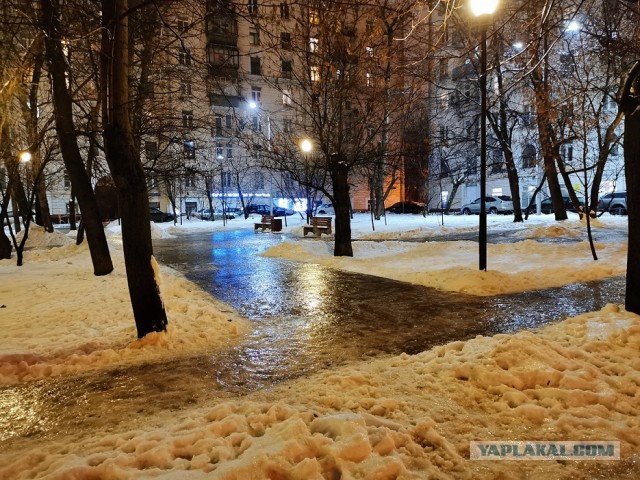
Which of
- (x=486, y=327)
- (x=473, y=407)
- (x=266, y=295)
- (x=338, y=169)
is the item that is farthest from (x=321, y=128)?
(x=473, y=407)

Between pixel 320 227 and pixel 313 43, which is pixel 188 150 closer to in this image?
pixel 313 43

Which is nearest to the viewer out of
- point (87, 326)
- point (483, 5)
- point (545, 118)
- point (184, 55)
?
point (87, 326)

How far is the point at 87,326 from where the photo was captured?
6406 millimetres

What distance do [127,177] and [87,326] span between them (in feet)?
8.22

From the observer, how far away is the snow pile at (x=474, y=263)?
9031 mm

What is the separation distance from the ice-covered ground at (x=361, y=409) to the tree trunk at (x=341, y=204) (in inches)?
300

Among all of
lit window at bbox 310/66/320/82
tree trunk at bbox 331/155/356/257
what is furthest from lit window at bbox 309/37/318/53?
tree trunk at bbox 331/155/356/257

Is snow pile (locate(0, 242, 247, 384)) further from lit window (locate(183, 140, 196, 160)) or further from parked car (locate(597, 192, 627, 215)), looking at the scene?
parked car (locate(597, 192, 627, 215))

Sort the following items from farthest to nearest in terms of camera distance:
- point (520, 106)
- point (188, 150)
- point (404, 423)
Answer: point (520, 106), point (188, 150), point (404, 423)

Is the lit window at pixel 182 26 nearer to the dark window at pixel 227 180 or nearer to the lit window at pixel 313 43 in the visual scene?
the lit window at pixel 313 43

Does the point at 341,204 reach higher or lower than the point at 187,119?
lower

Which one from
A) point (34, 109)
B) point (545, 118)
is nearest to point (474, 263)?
point (545, 118)

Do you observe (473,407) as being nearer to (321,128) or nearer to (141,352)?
(141,352)

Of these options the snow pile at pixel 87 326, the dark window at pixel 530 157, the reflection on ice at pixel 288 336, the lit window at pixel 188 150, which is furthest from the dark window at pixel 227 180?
the snow pile at pixel 87 326
